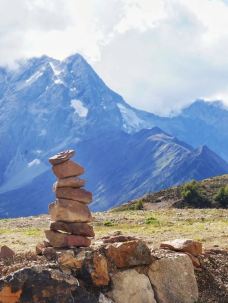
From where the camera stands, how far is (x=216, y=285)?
35.6m

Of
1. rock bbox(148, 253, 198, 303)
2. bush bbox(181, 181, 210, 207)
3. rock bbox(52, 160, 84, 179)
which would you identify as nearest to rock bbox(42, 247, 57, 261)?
rock bbox(52, 160, 84, 179)

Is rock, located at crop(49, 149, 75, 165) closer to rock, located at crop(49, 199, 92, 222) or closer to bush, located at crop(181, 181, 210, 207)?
rock, located at crop(49, 199, 92, 222)

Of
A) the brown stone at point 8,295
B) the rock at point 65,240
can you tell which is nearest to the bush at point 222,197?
the rock at point 65,240

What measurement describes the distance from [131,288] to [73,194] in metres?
5.42

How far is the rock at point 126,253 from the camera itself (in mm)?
32969

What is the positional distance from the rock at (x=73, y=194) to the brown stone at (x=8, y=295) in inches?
246

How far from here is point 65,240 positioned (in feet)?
109

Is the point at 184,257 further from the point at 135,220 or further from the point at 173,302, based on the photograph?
the point at 135,220

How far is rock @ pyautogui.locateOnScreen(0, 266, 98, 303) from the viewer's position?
2925 cm

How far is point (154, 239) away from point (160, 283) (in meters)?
10.5

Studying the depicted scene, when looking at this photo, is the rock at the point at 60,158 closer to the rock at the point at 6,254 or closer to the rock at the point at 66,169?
the rock at the point at 66,169

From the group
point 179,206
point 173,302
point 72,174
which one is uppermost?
point 179,206

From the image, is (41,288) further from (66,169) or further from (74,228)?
(66,169)

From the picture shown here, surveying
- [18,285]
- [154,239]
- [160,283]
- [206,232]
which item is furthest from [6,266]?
[206,232]
